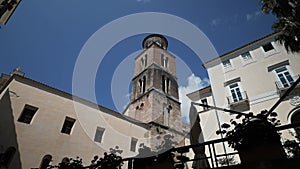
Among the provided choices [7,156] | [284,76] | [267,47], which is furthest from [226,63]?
[7,156]

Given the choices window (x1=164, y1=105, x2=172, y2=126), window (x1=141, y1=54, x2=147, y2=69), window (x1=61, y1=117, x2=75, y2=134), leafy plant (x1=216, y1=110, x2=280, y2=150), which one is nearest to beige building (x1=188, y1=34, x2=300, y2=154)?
leafy plant (x1=216, y1=110, x2=280, y2=150)

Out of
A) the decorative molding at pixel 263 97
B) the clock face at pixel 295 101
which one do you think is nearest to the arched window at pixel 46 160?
the decorative molding at pixel 263 97

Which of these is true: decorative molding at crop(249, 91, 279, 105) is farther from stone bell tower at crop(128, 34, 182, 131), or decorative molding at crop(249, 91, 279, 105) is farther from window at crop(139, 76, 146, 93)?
window at crop(139, 76, 146, 93)

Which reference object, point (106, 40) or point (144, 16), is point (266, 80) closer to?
point (144, 16)

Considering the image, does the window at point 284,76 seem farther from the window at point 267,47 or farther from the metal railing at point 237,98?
the window at point 267,47

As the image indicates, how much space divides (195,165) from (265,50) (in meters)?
12.6

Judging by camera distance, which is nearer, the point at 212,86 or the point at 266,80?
the point at 266,80

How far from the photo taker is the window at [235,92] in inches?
527

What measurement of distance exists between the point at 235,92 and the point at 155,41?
99.9ft

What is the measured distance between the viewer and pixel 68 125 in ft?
47.4

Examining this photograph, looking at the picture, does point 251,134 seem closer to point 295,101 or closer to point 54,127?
point 295,101

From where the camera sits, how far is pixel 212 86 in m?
15.3

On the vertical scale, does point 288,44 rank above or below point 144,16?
below

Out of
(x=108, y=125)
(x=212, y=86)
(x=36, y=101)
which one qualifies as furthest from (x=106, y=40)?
(x=212, y=86)
